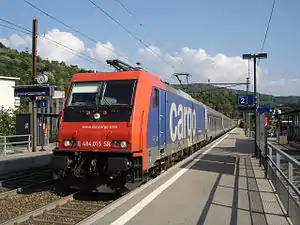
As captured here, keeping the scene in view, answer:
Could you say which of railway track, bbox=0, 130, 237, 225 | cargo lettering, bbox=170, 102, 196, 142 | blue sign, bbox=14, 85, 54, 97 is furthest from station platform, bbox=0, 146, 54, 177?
cargo lettering, bbox=170, 102, 196, 142

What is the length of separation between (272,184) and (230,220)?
4.31 metres

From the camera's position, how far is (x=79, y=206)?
8.70 metres

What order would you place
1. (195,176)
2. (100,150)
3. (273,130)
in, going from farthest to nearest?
1. (273,130)
2. (195,176)
3. (100,150)

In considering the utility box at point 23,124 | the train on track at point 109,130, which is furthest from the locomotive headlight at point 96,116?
the utility box at point 23,124

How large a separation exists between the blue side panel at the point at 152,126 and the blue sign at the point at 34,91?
12667mm

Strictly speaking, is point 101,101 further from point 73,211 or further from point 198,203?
point 198,203

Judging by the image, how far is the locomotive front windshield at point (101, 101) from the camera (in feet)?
31.4

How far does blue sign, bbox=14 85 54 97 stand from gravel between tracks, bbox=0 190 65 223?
1245 centimetres

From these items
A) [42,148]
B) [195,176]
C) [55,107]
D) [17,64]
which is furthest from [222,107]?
[195,176]

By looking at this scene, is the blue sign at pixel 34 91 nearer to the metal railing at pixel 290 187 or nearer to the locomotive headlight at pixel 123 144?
the locomotive headlight at pixel 123 144

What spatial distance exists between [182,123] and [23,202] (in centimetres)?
763

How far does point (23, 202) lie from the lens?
9250mm

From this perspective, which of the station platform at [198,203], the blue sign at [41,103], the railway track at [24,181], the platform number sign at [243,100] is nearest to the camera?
the station platform at [198,203]

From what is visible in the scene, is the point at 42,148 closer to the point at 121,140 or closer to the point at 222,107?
the point at 121,140
